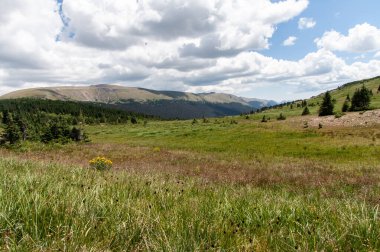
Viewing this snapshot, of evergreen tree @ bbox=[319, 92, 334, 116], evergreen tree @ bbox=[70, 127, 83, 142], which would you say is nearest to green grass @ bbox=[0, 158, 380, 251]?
evergreen tree @ bbox=[70, 127, 83, 142]

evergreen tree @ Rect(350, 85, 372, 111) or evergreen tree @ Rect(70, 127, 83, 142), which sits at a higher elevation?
evergreen tree @ Rect(350, 85, 372, 111)

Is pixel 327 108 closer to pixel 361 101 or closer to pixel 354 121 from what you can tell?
pixel 361 101

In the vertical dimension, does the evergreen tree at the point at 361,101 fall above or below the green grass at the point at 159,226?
above

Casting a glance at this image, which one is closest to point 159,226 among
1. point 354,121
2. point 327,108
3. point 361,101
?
point 354,121

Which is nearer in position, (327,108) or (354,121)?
(354,121)

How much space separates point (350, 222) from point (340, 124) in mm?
51051

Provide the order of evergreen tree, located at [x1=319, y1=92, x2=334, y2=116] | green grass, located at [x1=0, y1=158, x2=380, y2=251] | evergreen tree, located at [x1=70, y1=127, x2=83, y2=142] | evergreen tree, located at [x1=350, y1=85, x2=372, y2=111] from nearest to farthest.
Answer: green grass, located at [x1=0, y1=158, x2=380, y2=251]
evergreen tree, located at [x1=70, y1=127, x2=83, y2=142]
evergreen tree, located at [x1=319, y1=92, x2=334, y2=116]
evergreen tree, located at [x1=350, y1=85, x2=372, y2=111]

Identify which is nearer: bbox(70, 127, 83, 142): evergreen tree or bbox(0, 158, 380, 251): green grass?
bbox(0, 158, 380, 251): green grass

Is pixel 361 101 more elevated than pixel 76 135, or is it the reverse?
pixel 361 101

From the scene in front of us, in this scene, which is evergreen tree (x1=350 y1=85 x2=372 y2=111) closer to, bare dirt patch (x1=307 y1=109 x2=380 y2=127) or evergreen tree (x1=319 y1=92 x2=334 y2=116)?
evergreen tree (x1=319 y1=92 x2=334 y2=116)

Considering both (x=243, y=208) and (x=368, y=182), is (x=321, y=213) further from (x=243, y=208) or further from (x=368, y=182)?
(x=368, y=182)

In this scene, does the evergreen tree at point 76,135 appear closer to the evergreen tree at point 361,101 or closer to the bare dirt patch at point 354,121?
the bare dirt patch at point 354,121

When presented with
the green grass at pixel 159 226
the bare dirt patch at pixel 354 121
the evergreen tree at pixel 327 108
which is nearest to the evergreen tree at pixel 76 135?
the bare dirt patch at pixel 354 121

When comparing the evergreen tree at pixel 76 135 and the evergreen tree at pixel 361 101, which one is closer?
the evergreen tree at pixel 76 135
